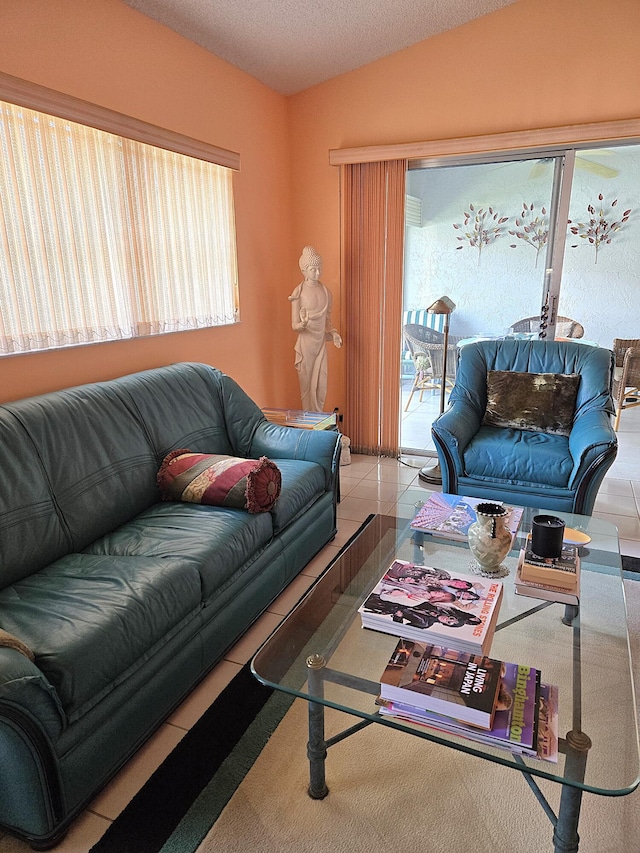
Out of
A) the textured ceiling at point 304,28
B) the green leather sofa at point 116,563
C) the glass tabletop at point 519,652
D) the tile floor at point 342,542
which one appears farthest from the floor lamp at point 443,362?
the glass tabletop at point 519,652

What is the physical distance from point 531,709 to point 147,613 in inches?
41.3

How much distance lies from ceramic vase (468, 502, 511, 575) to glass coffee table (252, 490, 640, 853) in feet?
0.21

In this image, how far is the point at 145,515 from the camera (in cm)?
235

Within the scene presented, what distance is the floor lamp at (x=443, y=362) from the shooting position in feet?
12.0

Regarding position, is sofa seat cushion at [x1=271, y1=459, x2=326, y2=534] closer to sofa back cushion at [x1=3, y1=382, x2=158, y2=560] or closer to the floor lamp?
sofa back cushion at [x1=3, y1=382, x2=158, y2=560]

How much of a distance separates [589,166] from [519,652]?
330 centimetres

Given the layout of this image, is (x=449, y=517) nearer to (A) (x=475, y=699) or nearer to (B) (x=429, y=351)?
(A) (x=475, y=699)

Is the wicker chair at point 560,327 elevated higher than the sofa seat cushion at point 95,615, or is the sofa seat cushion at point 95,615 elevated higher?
the wicker chair at point 560,327

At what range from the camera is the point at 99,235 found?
2635mm

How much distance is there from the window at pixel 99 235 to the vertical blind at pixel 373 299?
3.19ft

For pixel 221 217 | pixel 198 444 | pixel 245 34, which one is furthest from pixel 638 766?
pixel 245 34

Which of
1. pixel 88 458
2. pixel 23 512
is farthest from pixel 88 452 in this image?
pixel 23 512

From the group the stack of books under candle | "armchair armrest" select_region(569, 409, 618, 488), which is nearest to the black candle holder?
the stack of books under candle

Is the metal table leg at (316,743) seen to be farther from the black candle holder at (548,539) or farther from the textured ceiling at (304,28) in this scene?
the textured ceiling at (304,28)
